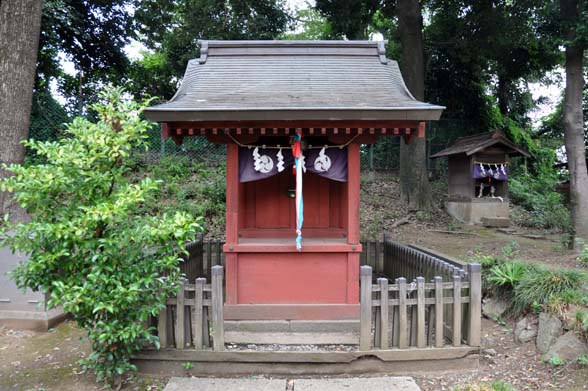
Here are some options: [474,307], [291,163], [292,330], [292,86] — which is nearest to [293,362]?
[292,330]

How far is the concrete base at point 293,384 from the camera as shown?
412 centimetres

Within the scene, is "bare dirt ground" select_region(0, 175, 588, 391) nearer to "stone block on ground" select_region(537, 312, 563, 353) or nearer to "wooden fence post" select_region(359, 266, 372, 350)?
"stone block on ground" select_region(537, 312, 563, 353)

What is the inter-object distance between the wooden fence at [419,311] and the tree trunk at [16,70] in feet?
19.9

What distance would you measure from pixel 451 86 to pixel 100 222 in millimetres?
17491

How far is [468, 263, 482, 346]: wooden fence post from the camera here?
4.55m

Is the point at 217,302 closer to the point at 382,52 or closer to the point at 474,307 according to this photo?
the point at 474,307

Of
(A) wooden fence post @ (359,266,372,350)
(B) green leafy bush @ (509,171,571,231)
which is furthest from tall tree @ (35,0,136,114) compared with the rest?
(B) green leafy bush @ (509,171,571,231)

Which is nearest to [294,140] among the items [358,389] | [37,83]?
[358,389]

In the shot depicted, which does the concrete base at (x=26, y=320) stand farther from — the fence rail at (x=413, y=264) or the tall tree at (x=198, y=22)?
the tall tree at (x=198, y=22)

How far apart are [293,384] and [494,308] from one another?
343 cm

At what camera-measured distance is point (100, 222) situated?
12.7ft

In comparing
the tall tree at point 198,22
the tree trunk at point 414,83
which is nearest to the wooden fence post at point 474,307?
the tree trunk at point 414,83

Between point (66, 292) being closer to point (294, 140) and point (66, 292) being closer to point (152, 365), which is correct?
point (152, 365)

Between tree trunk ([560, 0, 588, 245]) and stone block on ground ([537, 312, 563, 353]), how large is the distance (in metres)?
4.97
